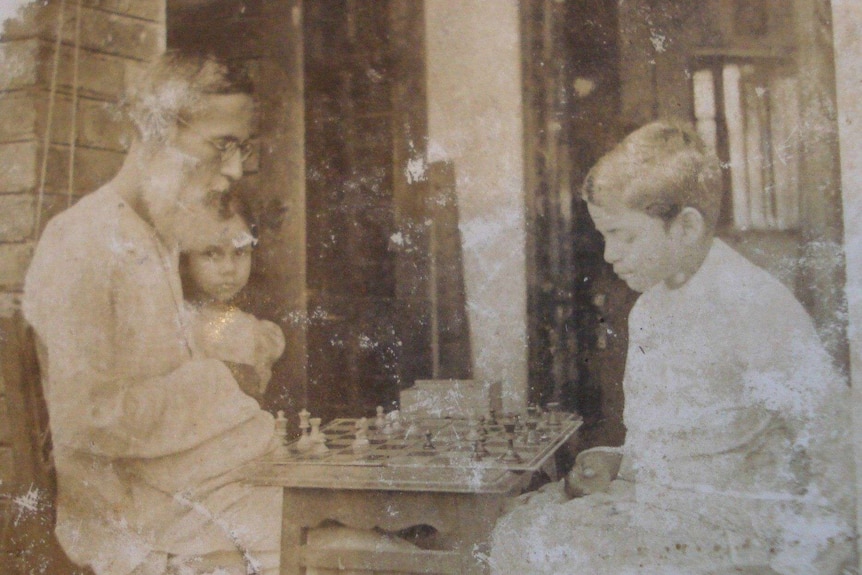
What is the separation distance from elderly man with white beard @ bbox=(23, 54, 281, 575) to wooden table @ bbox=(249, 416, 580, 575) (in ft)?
0.28

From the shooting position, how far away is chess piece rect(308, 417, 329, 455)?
2.21 metres

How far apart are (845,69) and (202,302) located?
5.82 feet

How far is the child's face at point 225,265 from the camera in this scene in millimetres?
2322

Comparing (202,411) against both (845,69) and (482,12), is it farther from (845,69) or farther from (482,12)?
(845,69)

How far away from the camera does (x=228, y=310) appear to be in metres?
2.32

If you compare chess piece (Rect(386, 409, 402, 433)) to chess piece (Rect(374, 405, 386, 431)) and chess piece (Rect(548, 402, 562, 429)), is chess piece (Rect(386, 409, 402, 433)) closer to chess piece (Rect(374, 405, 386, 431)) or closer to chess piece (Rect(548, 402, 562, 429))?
chess piece (Rect(374, 405, 386, 431))

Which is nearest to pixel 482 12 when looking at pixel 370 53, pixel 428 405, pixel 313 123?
pixel 370 53

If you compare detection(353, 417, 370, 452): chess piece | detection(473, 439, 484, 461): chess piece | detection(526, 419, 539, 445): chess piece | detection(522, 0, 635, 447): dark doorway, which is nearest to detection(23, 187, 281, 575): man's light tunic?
detection(353, 417, 370, 452): chess piece

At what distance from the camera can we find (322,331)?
226 centimetres

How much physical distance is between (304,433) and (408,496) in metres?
0.36

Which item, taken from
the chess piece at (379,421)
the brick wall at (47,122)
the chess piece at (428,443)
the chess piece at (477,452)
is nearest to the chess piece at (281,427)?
the chess piece at (379,421)

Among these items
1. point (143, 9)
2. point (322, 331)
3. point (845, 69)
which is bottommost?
point (322, 331)

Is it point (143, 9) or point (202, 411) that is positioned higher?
point (143, 9)

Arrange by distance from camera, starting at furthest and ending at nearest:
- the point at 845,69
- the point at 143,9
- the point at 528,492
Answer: the point at 143,9
the point at 528,492
the point at 845,69
